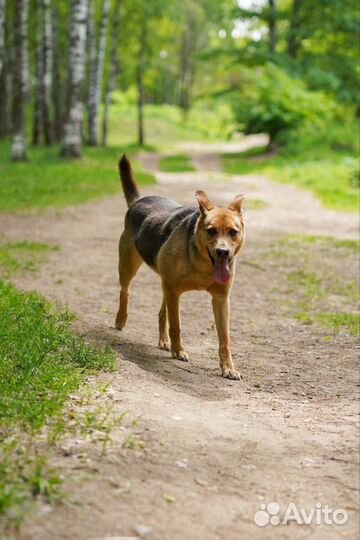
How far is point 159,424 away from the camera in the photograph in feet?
14.8

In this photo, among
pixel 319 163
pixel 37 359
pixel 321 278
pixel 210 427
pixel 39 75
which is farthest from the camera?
pixel 39 75

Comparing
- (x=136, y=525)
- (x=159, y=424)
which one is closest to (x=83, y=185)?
(x=159, y=424)

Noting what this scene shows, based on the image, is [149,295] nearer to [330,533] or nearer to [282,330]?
[282,330]

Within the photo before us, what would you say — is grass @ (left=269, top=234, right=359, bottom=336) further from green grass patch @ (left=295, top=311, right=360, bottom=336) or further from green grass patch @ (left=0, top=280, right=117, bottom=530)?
green grass patch @ (left=0, top=280, right=117, bottom=530)

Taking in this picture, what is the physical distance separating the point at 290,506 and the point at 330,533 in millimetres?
292

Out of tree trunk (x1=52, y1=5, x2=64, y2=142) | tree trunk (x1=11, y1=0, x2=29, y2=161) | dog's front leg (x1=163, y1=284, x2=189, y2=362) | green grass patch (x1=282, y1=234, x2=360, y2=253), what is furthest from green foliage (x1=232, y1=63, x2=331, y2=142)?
dog's front leg (x1=163, y1=284, x2=189, y2=362)

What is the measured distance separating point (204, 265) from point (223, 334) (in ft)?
2.15

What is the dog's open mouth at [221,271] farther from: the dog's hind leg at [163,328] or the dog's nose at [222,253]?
the dog's hind leg at [163,328]

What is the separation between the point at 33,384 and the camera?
4805mm

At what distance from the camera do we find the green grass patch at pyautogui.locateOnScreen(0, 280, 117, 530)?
11.3ft

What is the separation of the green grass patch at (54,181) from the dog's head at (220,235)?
32.2 feet

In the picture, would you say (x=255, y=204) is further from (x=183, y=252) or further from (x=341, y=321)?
(x=183, y=252)

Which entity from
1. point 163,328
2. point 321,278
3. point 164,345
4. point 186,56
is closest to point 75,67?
point 321,278

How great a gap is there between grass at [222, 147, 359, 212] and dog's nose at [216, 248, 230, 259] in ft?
36.4
